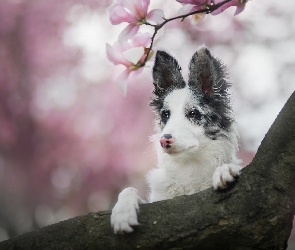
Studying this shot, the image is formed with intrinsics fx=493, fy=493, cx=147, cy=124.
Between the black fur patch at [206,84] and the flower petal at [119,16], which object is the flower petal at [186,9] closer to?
the flower petal at [119,16]

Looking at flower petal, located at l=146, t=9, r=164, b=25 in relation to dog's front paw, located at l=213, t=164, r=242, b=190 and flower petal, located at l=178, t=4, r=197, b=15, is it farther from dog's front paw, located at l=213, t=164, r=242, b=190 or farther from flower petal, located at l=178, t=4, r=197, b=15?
dog's front paw, located at l=213, t=164, r=242, b=190

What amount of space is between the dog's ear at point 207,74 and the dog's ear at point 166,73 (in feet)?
0.37

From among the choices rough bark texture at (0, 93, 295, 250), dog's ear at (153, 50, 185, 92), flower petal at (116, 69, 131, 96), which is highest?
dog's ear at (153, 50, 185, 92)

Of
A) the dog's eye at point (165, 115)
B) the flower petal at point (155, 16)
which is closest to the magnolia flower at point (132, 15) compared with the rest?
the flower petal at point (155, 16)

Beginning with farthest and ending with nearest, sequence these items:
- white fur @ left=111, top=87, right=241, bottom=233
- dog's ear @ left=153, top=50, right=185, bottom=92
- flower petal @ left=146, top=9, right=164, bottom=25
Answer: dog's ear @ left=153, top=50, right=185, bottom=92 → white fur @ left=111, top=87, right=241, bottom=233 → flower petal @ left=146, top=9, right=164, bottom=25

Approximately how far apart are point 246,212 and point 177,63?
1.29 m

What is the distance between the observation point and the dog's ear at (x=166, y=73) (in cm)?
300

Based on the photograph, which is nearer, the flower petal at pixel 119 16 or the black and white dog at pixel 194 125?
the flower petal at pixel 119 16

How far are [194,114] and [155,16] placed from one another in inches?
41.0

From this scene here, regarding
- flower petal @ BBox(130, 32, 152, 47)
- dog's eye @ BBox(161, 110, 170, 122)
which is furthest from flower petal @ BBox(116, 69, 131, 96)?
dog's eye @ BBox(161, 110, 170, 122)

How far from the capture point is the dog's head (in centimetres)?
280

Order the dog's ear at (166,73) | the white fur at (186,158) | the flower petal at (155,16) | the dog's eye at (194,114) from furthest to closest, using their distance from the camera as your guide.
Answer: the dog's ear at (166,73)
the dog's eye at (194,114)
the white fur at (186,158)
the flower petal at (155,16)

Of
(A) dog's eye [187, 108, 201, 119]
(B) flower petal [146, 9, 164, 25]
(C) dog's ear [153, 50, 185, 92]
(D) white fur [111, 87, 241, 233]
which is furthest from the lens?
(C) dog's ear [153, 50, 185, 92]

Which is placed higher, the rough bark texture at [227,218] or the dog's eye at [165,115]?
the dog's eye at [165,115]
